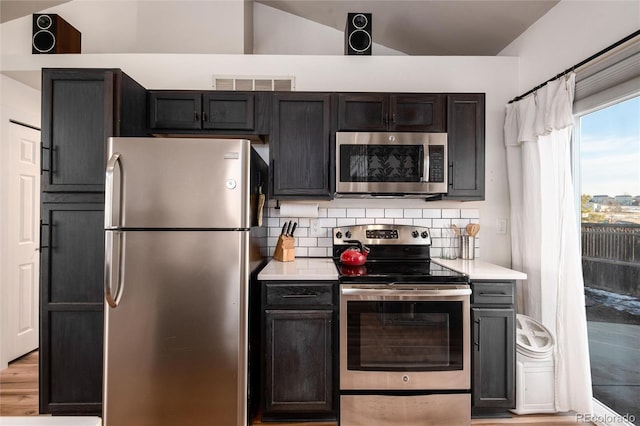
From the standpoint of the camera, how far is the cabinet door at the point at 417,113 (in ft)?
8.45

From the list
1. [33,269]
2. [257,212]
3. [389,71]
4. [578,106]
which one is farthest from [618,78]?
[33,269]

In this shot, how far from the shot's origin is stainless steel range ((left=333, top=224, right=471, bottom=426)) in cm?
211

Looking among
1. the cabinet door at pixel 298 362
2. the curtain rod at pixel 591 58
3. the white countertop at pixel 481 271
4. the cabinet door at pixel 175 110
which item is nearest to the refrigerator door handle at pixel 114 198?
the cabinet door at pixel 175 110

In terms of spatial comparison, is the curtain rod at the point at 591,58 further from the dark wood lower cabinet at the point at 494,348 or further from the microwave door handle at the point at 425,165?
the dark wood lower cabinet at the point at 494,348

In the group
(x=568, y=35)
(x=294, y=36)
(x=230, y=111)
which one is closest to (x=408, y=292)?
(x=230, y=111)

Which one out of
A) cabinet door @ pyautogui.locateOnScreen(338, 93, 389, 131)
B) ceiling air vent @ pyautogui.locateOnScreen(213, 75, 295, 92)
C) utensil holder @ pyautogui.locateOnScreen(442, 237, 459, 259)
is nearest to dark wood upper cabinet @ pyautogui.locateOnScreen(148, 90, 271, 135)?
ceiling air vent @ pyautogui.locateOnScreen(213, 75, 295, 92)

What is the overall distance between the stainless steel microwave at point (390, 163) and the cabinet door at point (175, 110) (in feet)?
3.43

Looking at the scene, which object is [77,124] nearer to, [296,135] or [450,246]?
[296,135]

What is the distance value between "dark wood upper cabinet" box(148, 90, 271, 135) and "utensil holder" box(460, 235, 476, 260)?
1.77 m

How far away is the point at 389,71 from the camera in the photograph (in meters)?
2.90

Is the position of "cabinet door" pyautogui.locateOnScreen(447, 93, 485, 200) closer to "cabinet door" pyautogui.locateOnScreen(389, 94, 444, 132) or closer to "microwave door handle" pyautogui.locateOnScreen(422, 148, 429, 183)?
"cabinet door" pyautogui.locateOnScreen(389, 94, 444, 132)

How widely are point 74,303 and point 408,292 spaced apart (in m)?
1.97

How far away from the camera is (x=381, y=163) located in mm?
2535

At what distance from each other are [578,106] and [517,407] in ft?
6.19
